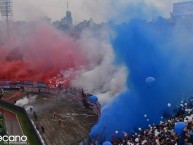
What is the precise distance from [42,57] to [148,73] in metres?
22.6

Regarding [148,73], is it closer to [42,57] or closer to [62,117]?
[62,117]

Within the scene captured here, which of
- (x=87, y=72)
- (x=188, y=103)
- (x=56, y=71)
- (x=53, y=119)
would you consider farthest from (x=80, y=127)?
(x=56, y=71)

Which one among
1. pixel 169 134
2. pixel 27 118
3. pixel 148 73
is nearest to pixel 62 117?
pixel 27 118

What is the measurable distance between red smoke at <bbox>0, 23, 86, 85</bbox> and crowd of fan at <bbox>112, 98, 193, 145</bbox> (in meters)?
23.7

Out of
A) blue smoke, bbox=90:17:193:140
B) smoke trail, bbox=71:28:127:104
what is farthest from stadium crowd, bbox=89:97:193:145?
smoke trail, bbox=71:28:127:104

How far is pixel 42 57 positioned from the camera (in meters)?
43.3

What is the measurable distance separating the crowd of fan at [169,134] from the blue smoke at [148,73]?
181 cm

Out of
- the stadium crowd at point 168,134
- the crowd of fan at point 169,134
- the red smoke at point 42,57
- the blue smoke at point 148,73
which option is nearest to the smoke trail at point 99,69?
the red smoke at point 42,57

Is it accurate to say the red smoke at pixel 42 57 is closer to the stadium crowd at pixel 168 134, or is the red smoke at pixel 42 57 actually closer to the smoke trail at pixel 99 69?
the smoke trail at pixel 99 69

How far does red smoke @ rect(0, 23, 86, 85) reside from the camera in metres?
42.5

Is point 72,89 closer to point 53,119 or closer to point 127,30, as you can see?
point 53,119

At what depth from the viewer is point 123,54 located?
80.2 feet

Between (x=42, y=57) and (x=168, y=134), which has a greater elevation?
(x=42, y=57)

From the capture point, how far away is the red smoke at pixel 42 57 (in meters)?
42.5
